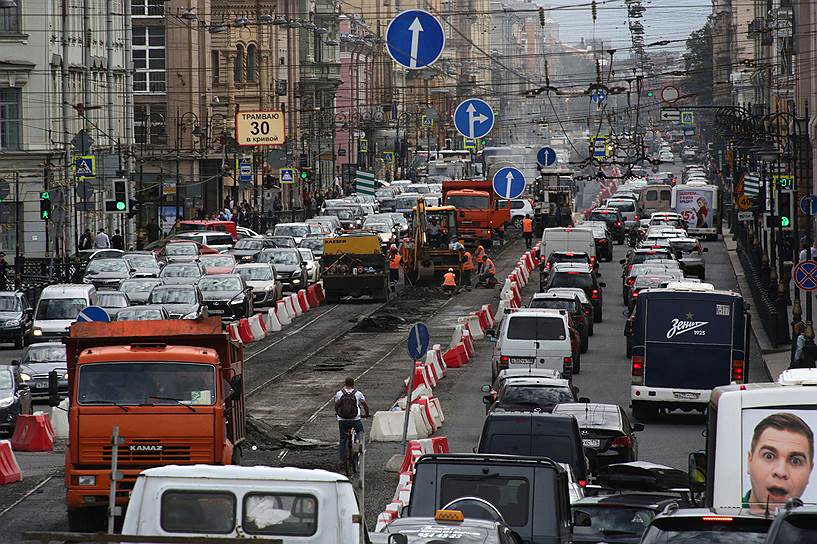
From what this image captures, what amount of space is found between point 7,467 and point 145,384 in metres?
5.86

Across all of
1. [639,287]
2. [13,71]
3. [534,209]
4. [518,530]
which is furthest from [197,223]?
[518,530]

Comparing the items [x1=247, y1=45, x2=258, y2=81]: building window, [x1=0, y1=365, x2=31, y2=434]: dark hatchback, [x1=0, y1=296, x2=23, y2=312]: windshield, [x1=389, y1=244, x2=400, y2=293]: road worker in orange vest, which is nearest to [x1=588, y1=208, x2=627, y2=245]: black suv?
[x1=389, y1=244, x2=400, y2=293]: road worker in orange vest

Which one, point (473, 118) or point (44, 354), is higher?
point (473, 118)

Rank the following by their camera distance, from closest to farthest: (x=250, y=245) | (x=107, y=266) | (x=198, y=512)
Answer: (x=198, y=512), (x=107, y=266), (x=250, y=245)

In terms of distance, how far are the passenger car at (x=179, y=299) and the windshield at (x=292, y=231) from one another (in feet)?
79.0

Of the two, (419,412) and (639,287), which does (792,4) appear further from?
(419,412)

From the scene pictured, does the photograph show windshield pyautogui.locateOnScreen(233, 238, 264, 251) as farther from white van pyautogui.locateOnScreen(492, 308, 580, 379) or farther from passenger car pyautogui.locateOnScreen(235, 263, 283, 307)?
white van pyautogui.locateOnScreen(492, 308, 580, 379)

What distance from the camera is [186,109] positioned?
331 feet

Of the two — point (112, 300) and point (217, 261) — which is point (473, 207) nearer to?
point (217, 261)

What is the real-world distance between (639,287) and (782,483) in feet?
111

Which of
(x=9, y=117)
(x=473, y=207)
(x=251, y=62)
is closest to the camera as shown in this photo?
(x=9, y=117)

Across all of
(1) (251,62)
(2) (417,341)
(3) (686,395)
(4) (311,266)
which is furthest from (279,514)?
(1) (251,62)

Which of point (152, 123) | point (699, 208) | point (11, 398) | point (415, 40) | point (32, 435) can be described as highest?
point (152, 123)

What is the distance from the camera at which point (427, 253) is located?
60406mm
